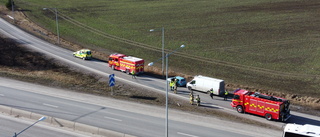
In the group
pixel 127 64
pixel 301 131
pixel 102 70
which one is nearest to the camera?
pixel 301 131

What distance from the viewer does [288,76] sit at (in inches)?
2249

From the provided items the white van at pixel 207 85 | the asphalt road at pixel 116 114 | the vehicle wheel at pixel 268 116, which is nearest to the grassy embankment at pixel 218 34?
the white van at pixel 207 85

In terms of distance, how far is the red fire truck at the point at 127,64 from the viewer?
187ft

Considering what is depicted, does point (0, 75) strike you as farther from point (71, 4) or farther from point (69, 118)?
point (71, 4)

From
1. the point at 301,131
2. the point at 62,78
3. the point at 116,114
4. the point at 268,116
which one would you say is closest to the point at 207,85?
the point at 268,116

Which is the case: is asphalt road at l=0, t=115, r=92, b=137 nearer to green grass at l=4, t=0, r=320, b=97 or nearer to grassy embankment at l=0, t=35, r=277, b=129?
grassy embankment at l=0, t=35, r=277, b=129

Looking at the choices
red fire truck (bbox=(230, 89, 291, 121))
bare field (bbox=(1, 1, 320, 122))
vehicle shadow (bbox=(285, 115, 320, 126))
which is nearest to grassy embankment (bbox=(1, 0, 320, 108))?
bare field (bbox=(1, 1, 320, 122))

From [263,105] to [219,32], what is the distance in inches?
1729

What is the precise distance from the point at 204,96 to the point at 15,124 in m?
24.4

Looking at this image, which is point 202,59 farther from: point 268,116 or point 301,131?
point 301,131

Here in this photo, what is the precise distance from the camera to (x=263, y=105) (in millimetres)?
41906

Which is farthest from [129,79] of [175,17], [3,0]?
[3,0]

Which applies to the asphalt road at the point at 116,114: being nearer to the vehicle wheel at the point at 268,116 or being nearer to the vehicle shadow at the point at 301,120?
the vehicle wheel at the point at 268,116

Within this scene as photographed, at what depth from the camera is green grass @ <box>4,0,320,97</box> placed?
5958 centimetres
